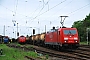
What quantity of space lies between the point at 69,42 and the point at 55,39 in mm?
4046

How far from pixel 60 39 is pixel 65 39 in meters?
0.67

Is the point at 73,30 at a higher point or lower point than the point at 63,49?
higher

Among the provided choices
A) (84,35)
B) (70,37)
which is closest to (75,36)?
(70,37)

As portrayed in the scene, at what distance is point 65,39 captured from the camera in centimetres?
2708

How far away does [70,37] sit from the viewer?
27297mm

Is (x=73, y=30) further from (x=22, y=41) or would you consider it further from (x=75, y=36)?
(x=22, y=41)

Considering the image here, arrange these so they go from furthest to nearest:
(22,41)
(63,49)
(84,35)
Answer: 1. (84,35)
2. (22,41)
3. (63,49)

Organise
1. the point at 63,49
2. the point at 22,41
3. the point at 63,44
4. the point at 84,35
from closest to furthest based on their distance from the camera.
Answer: the point at 63,44 < the point at 63,49 < the point at 22,41 < the point at 84,35

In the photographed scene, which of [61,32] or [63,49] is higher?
[61,32]

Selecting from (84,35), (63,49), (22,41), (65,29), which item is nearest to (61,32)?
(65,29)

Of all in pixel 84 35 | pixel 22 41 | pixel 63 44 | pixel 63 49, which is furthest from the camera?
pixel 84 35

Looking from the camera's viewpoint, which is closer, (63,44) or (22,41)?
(63,44)

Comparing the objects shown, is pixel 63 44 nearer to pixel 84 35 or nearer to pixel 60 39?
pixel 60 39

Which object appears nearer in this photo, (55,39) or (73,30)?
(73,30)
